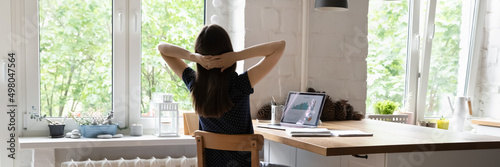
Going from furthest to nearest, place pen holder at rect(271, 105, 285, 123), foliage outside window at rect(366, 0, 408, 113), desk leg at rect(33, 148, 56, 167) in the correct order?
foliage outside window at rect(366, 0, 408, 113) → desk leg at rect(33, 148, 56, 167) → pen holder at rect(271, 105, 285, 123)

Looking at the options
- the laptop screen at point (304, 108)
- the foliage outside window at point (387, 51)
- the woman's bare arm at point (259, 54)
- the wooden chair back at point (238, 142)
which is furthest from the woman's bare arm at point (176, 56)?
the foliage outside window at point (387, 51)

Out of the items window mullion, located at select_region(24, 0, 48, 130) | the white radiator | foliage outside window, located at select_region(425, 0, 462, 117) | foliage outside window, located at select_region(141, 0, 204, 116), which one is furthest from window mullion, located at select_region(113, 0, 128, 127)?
foliage outside window, located at select_region(425, 0, 462, 117)

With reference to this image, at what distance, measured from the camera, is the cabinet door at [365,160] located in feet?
5.90

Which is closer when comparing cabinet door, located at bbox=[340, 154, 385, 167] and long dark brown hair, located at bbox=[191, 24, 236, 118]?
cabinet door, located at bbox=[340, 154, 385, 167]

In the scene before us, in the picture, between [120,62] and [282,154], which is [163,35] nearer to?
[120,62]

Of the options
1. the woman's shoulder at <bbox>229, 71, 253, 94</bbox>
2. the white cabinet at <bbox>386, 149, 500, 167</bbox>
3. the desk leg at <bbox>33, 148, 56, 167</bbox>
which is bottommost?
the desk leg at <bbox>33, 148, 56, 167</bbox>

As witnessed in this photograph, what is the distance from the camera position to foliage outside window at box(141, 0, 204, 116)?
9.74ft

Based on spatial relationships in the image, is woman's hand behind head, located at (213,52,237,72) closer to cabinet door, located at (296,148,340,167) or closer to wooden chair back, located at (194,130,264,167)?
wooden chair back, located at (194,130,264,167)

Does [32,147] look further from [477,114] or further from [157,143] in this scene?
[477,114]

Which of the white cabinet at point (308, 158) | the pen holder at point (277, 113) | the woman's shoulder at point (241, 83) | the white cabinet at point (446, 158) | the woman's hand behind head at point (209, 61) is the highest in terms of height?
the woman's hand behind head at point (209, 61)

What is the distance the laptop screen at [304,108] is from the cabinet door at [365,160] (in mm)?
351

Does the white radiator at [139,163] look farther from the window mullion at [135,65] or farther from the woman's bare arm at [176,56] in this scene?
the woman's bare arm at [176,56]

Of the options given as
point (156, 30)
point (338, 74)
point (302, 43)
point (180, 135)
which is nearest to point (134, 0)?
point (156, 30)

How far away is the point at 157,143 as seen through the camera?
275 centimetres
